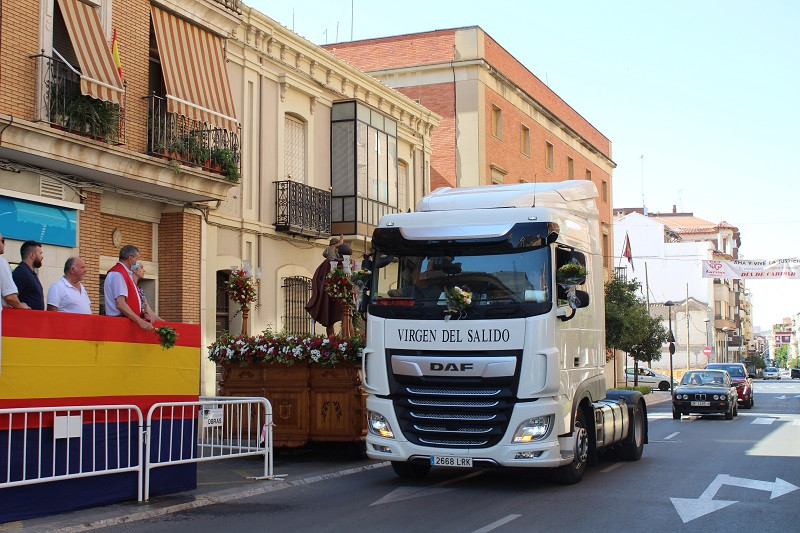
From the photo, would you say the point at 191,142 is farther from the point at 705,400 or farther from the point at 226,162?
the point at 705,400

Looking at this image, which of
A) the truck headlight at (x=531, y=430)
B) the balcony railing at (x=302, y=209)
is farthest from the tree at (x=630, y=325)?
the truck headlight at (x=531, y=430)

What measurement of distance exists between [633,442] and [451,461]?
503 centimetres

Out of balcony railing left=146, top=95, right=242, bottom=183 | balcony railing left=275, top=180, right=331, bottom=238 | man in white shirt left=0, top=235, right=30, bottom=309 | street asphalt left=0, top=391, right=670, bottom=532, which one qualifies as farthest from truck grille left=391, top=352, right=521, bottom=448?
balcony railing left=275, top=180, right=331, bottom=238

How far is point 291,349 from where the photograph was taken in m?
13.7

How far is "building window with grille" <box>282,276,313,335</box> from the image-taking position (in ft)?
72.8

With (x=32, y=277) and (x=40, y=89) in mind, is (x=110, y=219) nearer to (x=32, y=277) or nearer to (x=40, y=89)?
(x=40, y=89)

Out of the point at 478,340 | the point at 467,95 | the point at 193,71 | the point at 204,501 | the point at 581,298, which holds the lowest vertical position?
the point at 204,501

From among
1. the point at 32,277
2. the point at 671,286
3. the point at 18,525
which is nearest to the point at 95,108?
the point at 32,277

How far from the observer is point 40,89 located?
14461 mm

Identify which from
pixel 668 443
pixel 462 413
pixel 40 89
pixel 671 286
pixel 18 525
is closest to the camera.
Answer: pixel 18 525

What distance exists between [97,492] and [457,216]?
16.7ft

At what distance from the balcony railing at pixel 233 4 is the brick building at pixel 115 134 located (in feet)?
0.12

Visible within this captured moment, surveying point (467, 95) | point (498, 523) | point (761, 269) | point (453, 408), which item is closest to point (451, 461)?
point (453, 408)

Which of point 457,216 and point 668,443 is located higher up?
point 457,216
